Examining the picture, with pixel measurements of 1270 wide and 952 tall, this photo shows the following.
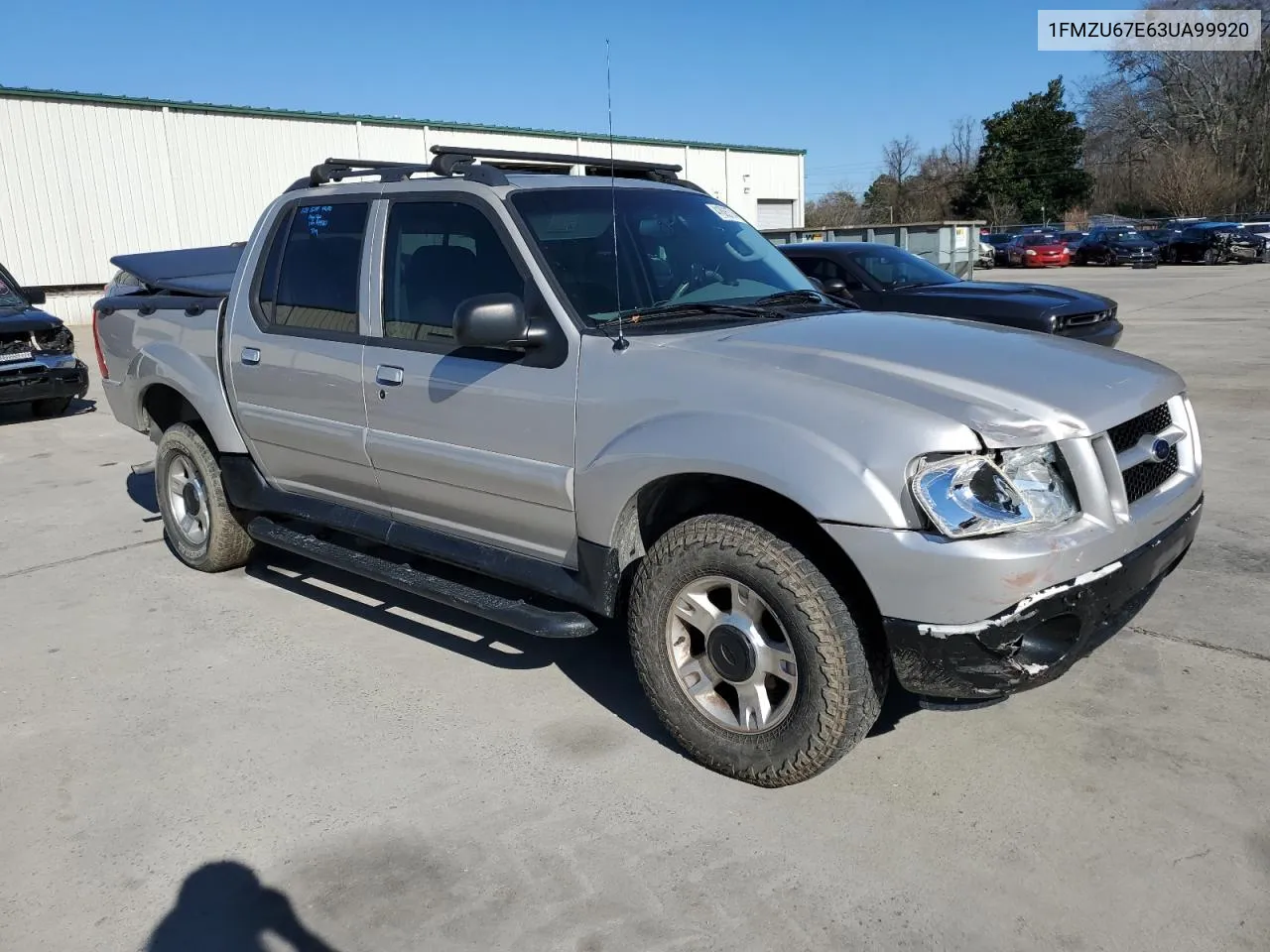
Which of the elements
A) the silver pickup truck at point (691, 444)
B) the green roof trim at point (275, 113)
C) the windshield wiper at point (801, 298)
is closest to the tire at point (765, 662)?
the silver pickup truck at point (691, 444)

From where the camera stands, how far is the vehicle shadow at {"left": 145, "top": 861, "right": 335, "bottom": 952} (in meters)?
2.85

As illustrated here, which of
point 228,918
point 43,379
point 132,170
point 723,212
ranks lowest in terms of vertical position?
point 228,918

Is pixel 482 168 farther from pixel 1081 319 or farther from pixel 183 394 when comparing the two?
pixel 1081 319

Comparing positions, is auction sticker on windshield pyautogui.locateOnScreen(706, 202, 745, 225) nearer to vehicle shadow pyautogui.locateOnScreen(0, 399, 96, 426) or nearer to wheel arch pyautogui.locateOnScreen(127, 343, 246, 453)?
wheel arch pyautogui.locateOnScreen(127, 343, 246, 453)

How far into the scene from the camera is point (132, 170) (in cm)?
2542

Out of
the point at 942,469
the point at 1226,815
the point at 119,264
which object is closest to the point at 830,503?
the point at 942,469

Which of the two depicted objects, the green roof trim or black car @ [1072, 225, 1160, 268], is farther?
black car @ [1072, 225, 1160, 268]

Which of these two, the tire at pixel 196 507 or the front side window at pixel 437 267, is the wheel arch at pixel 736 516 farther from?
the tire at pixel 196 507

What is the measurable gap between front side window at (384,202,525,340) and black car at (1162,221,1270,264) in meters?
38.0

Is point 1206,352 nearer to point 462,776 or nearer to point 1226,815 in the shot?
point 1226,815

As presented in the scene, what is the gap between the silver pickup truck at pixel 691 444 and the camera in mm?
3008

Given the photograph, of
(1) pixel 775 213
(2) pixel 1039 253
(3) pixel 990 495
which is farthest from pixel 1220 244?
(3) pixel 990 495

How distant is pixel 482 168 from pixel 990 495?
8.04ft


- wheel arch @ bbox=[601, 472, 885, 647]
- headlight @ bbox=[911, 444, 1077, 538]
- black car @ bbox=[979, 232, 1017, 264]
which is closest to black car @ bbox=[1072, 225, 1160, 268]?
black car @ bbox=[979, 232, 1017, 264]
